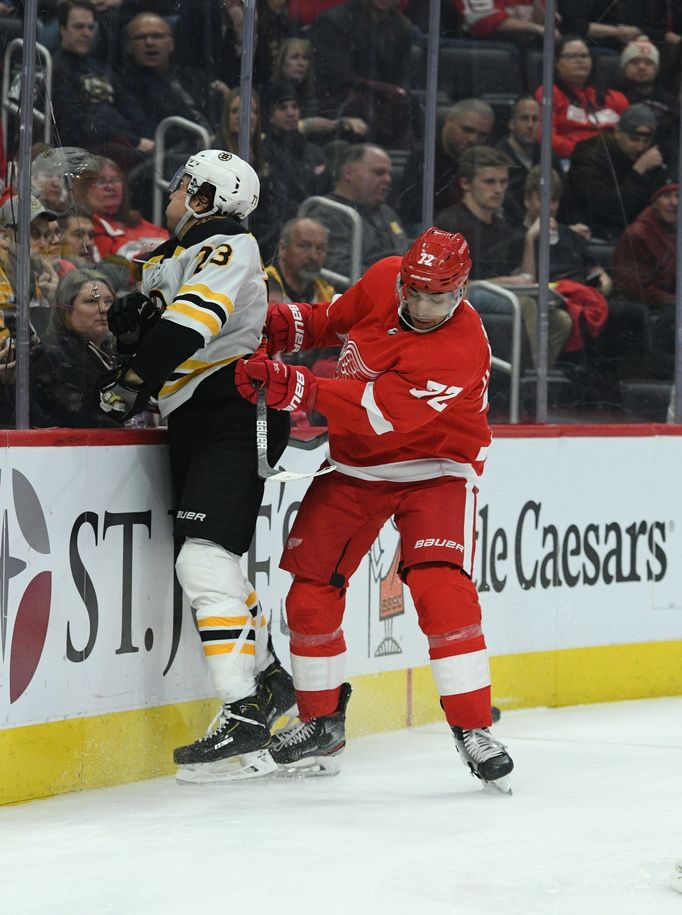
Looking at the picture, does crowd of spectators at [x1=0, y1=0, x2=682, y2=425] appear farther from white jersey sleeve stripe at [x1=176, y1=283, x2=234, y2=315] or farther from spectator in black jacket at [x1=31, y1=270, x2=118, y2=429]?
white jersey sleeve stripe at [x1=176, y1=283, x2=234, y2=315]

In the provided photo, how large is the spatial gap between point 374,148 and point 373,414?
1.48 m

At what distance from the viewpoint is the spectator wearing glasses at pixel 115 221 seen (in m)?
3.90

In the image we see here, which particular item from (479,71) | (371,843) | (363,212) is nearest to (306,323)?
(363,212)

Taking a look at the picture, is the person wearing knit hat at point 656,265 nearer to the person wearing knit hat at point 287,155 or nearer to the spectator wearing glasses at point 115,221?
the person wearing knit hat at point 287,155

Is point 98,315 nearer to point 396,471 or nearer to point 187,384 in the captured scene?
point 187,384

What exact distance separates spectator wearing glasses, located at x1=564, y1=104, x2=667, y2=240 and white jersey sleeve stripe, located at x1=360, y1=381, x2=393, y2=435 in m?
2.05

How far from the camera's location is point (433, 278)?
352 cm

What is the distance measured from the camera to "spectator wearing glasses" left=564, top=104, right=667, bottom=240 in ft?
17.7

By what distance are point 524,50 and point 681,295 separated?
103 centimetres

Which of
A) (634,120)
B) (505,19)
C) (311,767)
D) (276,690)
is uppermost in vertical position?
(505,19)

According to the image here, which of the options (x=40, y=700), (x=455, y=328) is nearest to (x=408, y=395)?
(x=455, y=328)

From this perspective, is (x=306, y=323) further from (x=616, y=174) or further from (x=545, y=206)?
(x=616, y=174)

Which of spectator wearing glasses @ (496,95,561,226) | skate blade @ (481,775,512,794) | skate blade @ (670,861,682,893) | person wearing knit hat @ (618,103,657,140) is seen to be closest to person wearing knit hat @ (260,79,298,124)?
spectator wearing glasses @ (496,95,561,226)

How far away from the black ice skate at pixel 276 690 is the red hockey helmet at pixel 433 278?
0.92 meters
